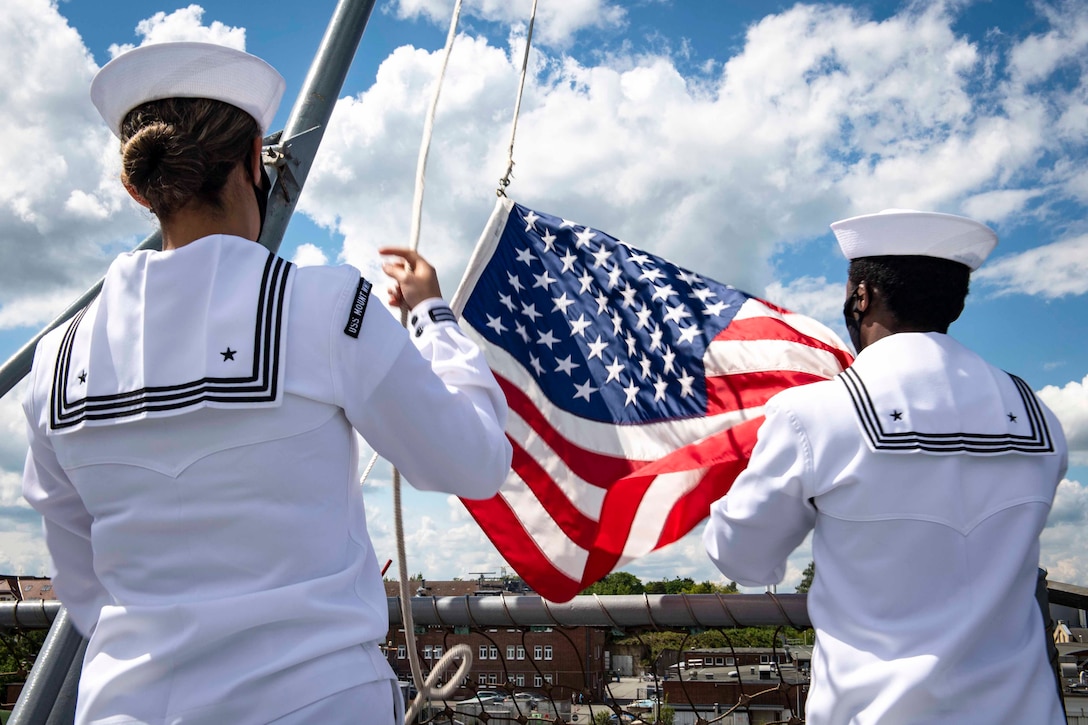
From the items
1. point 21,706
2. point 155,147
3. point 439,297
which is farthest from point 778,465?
point 21,706

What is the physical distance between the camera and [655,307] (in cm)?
462

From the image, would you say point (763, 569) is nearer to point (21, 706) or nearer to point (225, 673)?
point (225, 673)

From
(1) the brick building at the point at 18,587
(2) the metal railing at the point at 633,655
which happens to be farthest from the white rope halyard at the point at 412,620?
(1) the brick building at the point at 18,587

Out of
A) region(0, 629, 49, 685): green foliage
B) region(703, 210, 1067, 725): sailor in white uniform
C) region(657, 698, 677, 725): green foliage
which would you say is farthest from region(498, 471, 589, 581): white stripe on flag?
region(0, 629, 49, 685): green foliage

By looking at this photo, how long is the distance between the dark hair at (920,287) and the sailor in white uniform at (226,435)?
1375 millimetres

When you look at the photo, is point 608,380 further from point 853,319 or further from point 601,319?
point 853,319

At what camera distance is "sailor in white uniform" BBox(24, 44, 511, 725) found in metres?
1.58

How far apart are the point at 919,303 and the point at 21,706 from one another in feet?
8.98

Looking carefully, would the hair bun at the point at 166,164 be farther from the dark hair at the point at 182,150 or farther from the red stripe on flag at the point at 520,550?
the red stripe on flag at the point at 520,550

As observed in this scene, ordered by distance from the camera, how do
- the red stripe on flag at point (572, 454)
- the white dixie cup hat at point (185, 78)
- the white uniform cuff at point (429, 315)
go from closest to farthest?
1. the white dixie cup hat at point (185, 78)
2. the white uniform cuff at point (429, 315)
3. the red stripe on flag at point (572, 454)

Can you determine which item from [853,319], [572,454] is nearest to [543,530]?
[572,454]

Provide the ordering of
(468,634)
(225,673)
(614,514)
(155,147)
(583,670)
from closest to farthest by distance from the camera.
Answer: (225,673), (155,147), (583,670), (468,634), (614,514)

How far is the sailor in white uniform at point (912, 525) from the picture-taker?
7.38 feet

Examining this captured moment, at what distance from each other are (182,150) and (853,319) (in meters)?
1.87
